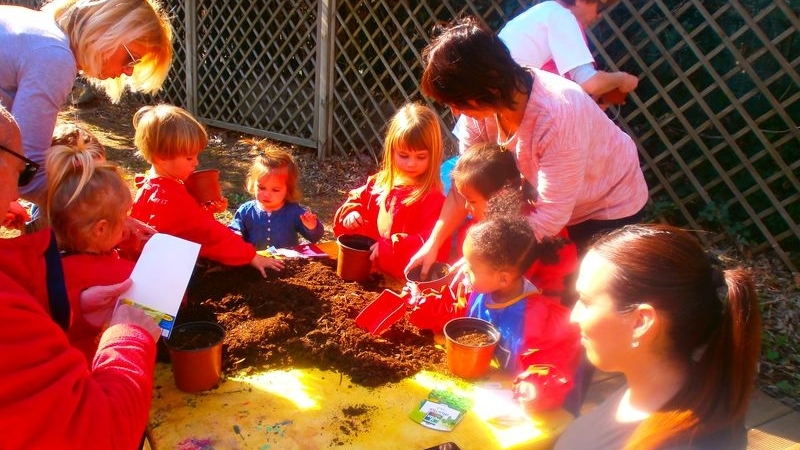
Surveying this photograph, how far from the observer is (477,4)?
6121 mm

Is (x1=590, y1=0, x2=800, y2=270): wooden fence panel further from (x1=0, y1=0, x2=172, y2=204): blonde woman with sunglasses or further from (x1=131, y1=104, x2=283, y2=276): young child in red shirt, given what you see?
(x1=0, y1=0, x2=172, y2=204): blonde woman with sunglasses

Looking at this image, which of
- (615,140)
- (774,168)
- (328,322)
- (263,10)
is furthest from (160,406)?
(263,10)

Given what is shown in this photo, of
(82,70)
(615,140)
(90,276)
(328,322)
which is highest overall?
(82,70)

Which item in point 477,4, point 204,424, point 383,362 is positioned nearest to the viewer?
point 204,424

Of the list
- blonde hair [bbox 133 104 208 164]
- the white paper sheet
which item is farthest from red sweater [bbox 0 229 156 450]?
blonde hair [bbox 133 104 208 164]

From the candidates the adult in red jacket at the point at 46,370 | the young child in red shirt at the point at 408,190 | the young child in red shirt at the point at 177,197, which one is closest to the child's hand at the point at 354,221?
the young child in red shirt at the point at 408,190

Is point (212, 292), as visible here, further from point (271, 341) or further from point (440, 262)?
point (440, 262)

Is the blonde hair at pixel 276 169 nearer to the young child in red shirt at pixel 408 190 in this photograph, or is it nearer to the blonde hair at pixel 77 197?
the young child in red shirt at pixel 408 190

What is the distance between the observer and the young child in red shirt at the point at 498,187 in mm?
2307

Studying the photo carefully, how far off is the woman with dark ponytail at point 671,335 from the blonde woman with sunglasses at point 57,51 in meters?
1.80

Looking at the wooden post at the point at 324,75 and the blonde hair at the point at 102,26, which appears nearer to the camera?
the blonde hair at the point at 102,26

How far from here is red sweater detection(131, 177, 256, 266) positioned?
8.57 feet

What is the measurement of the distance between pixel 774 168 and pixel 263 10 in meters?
5.64

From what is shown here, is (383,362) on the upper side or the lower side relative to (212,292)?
lower
